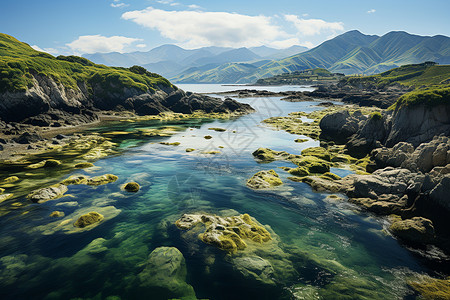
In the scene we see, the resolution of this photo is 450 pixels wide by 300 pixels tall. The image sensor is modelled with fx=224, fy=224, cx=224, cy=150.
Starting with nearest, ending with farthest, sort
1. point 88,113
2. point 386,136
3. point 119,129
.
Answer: point 386,136, point 119,129, point 88,113

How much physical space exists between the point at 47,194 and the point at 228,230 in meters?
18.4

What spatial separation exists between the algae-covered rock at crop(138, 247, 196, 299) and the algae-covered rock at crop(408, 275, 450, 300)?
40.1ft

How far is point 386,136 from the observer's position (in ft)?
116

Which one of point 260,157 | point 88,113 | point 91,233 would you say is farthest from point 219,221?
point 88,113

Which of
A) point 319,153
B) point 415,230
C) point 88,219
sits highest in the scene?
point 319,153

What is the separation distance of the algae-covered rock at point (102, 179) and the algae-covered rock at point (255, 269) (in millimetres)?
19208

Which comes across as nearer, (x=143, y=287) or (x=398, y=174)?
(x=143, y=287)

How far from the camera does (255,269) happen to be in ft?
44.2

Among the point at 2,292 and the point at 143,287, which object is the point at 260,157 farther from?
the point at 2,292

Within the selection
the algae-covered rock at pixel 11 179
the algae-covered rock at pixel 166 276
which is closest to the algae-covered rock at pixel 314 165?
the algae-covered rock at pixel 166 276

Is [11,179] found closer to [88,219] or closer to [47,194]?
[47,194]

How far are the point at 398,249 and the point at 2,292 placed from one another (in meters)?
24.0

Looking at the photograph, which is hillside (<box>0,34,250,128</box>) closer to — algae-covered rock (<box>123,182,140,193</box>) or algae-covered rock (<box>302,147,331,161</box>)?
algae-covered rock (<box>123,182,140,193</box>)

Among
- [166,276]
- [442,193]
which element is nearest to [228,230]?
[166,276]
